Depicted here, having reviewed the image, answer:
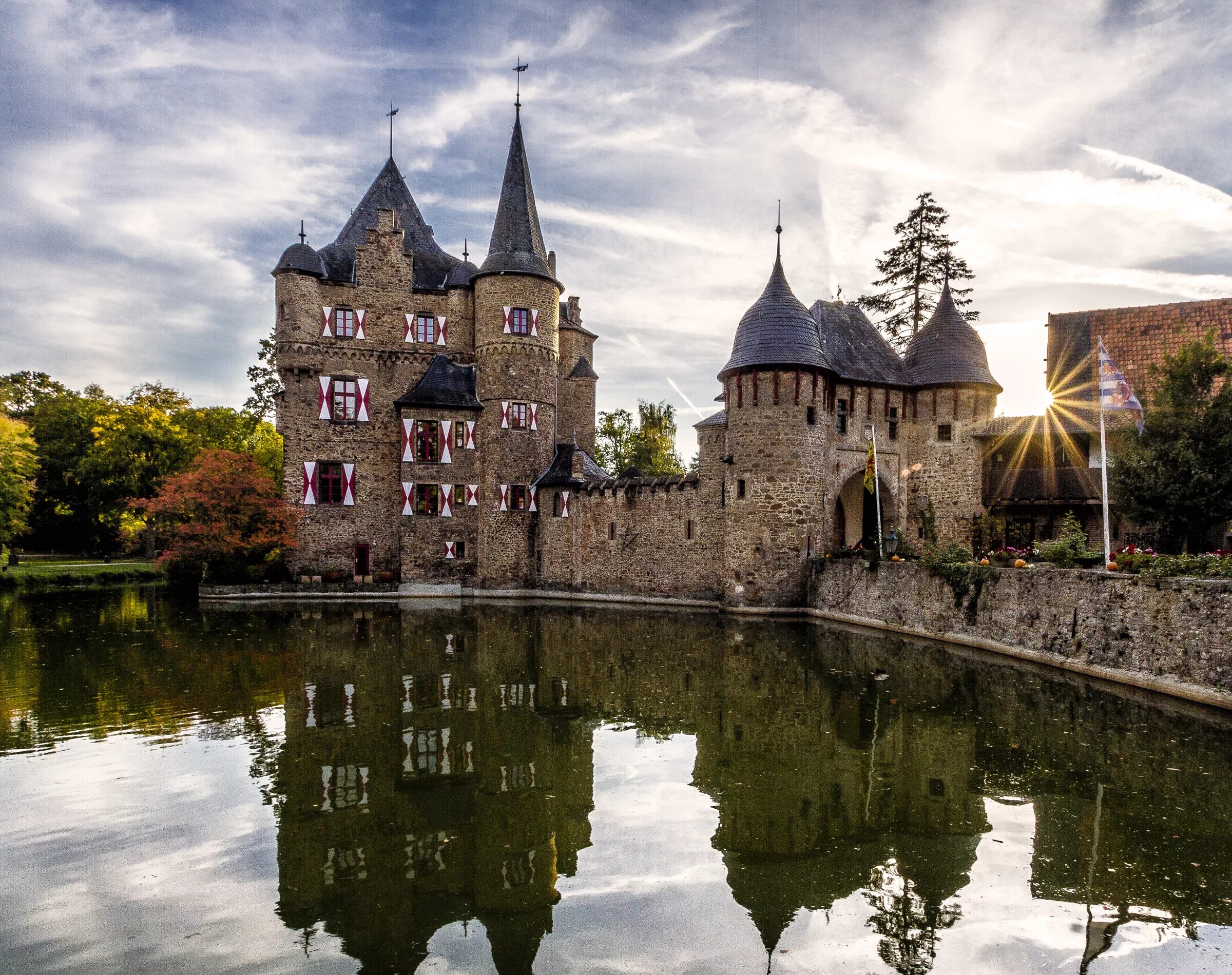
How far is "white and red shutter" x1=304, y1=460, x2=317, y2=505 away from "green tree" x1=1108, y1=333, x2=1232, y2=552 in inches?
921

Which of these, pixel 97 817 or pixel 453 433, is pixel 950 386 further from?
pixel 97 817

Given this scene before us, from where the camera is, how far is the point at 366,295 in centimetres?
2662

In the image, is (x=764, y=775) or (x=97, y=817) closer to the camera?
(x=97, y=817)

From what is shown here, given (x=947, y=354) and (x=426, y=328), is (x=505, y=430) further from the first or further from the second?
(x=947, y=354)

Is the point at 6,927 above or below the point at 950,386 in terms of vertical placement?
below

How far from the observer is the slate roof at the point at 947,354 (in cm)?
2231

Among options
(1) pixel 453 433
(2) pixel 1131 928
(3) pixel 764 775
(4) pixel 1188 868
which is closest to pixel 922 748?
(3) pixel 764 775

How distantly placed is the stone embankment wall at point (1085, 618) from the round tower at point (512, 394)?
1253 cm

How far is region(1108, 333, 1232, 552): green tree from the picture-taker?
14328 millimetres

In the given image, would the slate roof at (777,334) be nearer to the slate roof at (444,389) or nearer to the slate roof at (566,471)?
the slate roof at (566,471)

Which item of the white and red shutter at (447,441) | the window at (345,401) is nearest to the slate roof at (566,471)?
the white and red shutter at (447,441)

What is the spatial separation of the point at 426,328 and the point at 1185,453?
22.5m

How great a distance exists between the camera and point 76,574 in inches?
1207

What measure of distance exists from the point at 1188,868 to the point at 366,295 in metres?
26.7
